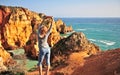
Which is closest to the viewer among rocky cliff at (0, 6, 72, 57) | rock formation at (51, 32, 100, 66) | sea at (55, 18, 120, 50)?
rock formation at (51, 32, 100, 66)

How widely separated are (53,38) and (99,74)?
89.5 feet

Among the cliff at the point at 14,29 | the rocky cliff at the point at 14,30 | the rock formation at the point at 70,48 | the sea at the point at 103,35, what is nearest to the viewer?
the rock formation at the point at 70,48

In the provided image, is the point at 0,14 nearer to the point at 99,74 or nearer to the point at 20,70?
the point at 20,70

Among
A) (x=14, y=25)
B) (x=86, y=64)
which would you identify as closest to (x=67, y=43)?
(x=86, y=64)

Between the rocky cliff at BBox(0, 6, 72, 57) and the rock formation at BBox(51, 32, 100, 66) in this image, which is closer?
the rock formation at BBox(51, 32, 100, 66)

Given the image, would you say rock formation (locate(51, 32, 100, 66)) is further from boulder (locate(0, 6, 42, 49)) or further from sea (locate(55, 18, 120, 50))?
sea (locate(55, 18, 120, 50))

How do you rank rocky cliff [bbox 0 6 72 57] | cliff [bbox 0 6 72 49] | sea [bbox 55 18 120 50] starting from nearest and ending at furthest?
rocky cliff [bbox 0 6 72 57] → cliff [bbox 0 6 72 49] → sea [bbox 55 18 120 50]

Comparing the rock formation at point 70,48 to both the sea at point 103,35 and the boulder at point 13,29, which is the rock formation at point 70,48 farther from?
the sea at point 103,35

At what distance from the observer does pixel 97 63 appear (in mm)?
10969

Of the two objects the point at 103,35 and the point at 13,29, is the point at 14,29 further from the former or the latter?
the point at 103,35

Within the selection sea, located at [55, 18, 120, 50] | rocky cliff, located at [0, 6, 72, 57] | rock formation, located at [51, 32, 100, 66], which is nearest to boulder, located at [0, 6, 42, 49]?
rocky cliff, located at [0, 6, 72, 57]

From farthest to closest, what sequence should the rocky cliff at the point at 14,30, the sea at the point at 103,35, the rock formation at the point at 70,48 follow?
the sea at the point at 103,35 < the rocky cliff at the point at 14,30 < the rock formation at the point at 70,48

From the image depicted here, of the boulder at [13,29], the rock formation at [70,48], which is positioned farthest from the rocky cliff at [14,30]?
the rock formation at [70,48]

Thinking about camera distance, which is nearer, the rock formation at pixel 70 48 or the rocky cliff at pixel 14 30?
the rock formation at pixel 70 48
